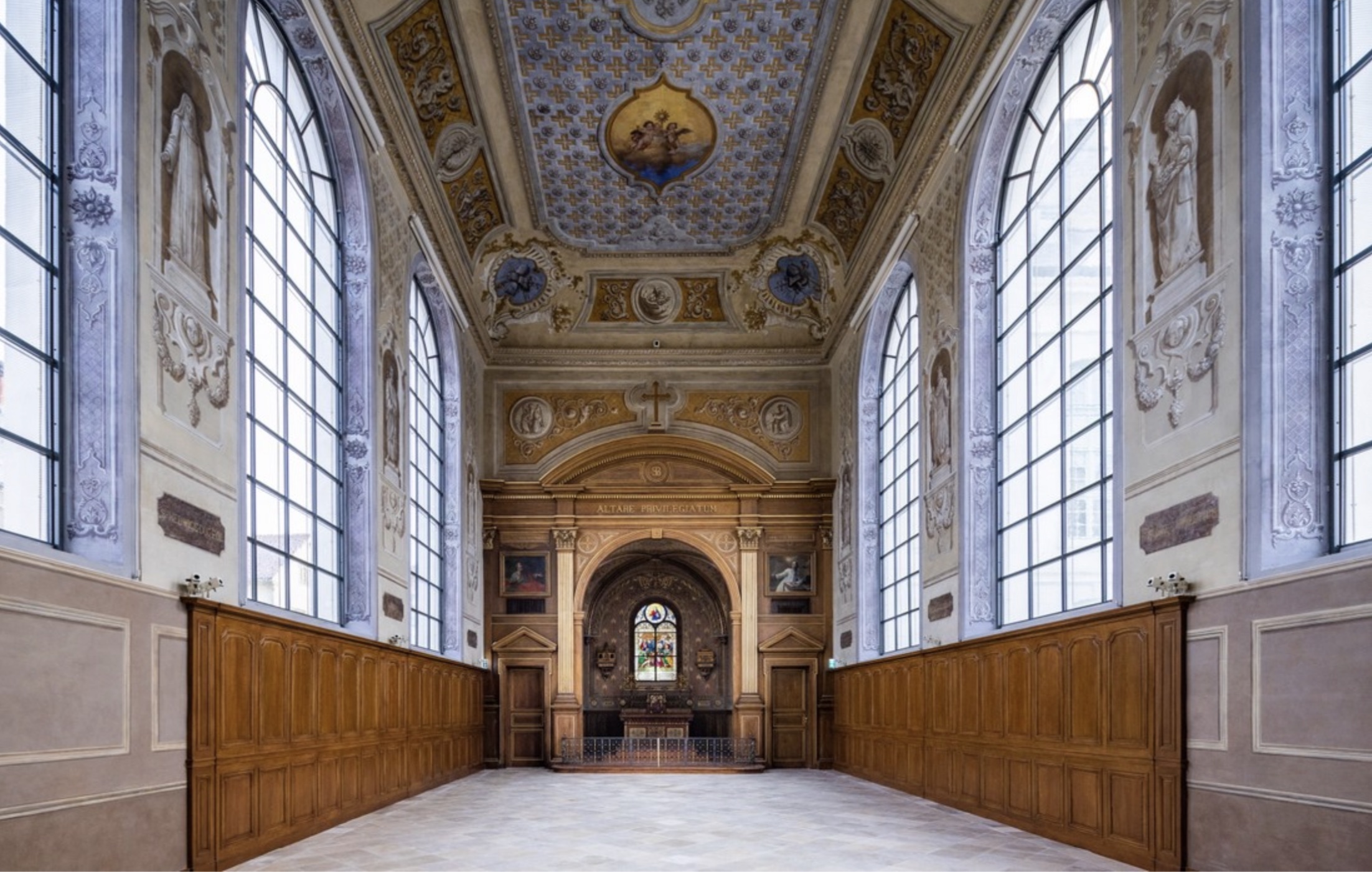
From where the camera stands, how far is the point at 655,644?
109ft

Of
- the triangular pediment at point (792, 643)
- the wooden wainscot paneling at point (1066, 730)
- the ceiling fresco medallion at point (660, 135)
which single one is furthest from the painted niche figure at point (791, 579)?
the ceiling fresco medallion at point (660, 135)

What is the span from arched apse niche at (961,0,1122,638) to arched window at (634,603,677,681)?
19471 millimetres

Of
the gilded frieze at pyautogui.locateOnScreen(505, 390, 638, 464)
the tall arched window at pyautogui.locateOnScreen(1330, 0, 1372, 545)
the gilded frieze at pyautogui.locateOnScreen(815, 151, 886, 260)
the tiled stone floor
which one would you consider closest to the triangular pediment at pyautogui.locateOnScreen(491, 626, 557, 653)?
the gilded frieze at pyautogui.locateOnScreen(505, 390, 638, 464)

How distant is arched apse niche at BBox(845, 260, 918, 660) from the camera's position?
21.5 metres

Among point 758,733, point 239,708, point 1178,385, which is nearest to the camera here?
point 1178,385

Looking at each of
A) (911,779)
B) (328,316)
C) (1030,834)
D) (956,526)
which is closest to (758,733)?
(911,779)

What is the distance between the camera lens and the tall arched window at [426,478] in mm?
18578

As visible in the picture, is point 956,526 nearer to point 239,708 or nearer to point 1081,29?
point 1081,29

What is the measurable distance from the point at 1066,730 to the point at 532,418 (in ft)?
53.9

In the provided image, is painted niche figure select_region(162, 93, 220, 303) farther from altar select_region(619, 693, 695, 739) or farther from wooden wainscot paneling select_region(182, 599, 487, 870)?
altar select_region(619, 693, 695, 739)

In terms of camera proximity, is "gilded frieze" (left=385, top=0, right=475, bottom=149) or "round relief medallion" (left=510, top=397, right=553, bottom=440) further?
"round relief medallion" (left=510, top=397, right=553, bottom=440)

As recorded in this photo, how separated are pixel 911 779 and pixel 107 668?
12424mm

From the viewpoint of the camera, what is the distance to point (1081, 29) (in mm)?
12117

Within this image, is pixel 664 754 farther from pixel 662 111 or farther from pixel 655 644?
pixel 662 111
